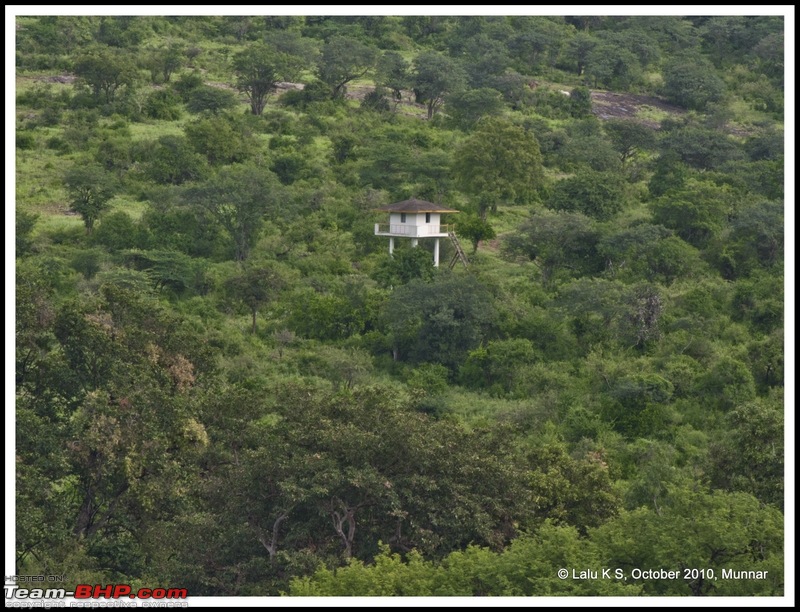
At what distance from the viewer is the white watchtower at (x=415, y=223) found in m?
40.1

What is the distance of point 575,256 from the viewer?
3988cm

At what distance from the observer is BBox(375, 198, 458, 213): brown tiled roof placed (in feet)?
132

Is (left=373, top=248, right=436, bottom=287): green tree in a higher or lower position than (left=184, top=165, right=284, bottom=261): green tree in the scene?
lower

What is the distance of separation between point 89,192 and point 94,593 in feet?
75.8

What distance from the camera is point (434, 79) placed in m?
59.7

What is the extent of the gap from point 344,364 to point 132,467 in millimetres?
10672

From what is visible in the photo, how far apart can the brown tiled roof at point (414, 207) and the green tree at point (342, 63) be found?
58.7 feet

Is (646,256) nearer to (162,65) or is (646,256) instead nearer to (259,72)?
(259,72)

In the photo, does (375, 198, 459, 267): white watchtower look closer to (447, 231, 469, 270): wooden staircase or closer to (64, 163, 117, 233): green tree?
(447, 231, 469, 270): wooden staircase

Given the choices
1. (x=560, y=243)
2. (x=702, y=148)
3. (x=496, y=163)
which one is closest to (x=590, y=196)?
(x=496, y=163)

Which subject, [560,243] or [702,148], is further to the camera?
[702,148]

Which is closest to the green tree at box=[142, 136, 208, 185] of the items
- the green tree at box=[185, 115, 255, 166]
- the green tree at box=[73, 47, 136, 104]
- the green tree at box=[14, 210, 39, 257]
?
the green tree at box=[185, 115, 255, 166]

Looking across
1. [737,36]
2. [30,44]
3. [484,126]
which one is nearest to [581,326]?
[484,126]

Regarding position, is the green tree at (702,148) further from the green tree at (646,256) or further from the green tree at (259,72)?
the green tree at (259,72)
